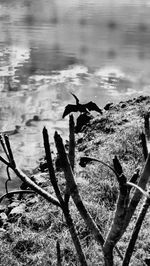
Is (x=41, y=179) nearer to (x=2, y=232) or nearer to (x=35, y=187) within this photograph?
(x=2, y=232)

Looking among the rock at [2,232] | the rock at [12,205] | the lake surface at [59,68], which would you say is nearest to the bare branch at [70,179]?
the rock at [2,232]

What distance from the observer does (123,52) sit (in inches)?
615

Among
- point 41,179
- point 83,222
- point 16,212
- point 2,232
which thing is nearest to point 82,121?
point 41,179

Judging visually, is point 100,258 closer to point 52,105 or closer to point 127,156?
point 127,156

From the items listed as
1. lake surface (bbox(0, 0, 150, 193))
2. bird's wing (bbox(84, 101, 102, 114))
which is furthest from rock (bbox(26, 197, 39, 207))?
bird's wing (bbox(84, 101, 102, 114))

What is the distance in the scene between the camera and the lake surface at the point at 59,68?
28.9 ft

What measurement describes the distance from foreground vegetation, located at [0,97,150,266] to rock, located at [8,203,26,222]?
4cm

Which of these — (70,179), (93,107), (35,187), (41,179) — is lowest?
(41,179)

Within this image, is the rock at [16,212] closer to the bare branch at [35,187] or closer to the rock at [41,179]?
the rock at [41,179]

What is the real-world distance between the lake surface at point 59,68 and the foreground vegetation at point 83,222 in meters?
1.45

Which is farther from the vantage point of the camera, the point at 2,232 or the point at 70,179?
the point at 2,232

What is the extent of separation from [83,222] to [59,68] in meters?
9.24

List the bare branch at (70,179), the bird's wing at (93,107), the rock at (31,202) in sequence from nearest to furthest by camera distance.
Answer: the bare branch at (70,179) → the rock at (31,202) → the bird's wing at (93,107)

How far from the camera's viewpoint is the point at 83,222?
432 cm
